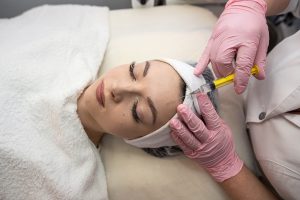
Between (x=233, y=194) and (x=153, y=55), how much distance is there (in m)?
0.70

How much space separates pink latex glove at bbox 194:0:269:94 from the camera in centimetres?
108

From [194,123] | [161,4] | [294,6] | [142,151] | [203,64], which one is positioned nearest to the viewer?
[194,123]

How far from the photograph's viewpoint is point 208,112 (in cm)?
108

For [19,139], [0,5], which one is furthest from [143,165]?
[0,5]

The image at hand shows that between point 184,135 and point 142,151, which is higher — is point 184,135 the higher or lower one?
the higher one

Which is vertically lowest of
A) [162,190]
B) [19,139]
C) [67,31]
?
[162,190]

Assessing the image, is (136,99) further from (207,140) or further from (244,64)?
(244,64)

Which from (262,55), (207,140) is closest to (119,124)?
(207,140)

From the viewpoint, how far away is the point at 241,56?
3.53 feet

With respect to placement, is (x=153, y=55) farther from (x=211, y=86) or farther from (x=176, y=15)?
(x=211, y=86)

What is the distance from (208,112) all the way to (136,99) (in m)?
0.26

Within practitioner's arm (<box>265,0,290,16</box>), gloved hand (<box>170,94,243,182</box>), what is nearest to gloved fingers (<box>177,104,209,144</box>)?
gloved hand (<box>170,94,243,182</box>)

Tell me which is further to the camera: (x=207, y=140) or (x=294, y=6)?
(x=294, y=6)

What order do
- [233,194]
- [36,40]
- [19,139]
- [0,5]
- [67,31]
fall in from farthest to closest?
[0,5]
[67,31]
[36,40]
[233,194]
[19,139]
